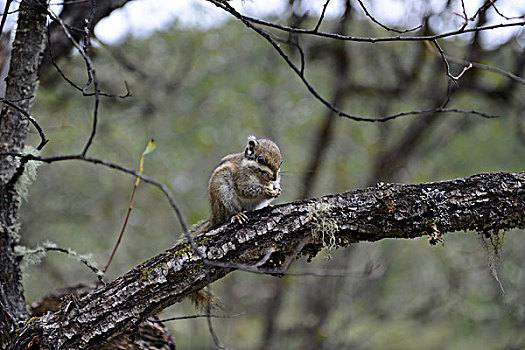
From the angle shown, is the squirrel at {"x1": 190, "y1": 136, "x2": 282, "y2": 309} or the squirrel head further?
the squirrel head

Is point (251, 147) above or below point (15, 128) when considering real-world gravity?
above

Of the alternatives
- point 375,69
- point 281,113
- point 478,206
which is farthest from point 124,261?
point 478,206

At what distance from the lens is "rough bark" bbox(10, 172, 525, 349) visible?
1.92 metres

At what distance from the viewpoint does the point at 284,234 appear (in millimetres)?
2012

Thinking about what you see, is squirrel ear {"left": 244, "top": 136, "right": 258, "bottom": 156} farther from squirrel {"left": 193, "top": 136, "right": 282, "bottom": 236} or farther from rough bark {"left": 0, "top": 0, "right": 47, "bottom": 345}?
rough bark {"left": 0, "top": 0, "right": 47, "bottom": 345}

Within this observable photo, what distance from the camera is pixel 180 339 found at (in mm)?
7586

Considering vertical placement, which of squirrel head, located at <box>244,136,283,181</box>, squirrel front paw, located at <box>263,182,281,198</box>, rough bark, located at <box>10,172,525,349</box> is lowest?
rough bark, located at <box>10,172,525,349</box>

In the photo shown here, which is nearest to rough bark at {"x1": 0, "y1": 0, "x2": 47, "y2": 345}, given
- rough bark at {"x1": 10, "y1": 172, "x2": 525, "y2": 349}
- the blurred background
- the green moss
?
rough bark at {"x1": 10, "y1": 172, "x2": 525, "y2": 349}

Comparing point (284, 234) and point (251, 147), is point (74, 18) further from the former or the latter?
point (284, 234)

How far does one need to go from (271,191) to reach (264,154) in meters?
0.28

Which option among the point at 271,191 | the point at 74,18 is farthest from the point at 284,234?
the point at 74,18

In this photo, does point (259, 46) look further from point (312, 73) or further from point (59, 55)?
point (59, 55)

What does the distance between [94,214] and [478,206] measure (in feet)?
17.6

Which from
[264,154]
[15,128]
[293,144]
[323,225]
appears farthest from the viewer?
[293,144]
